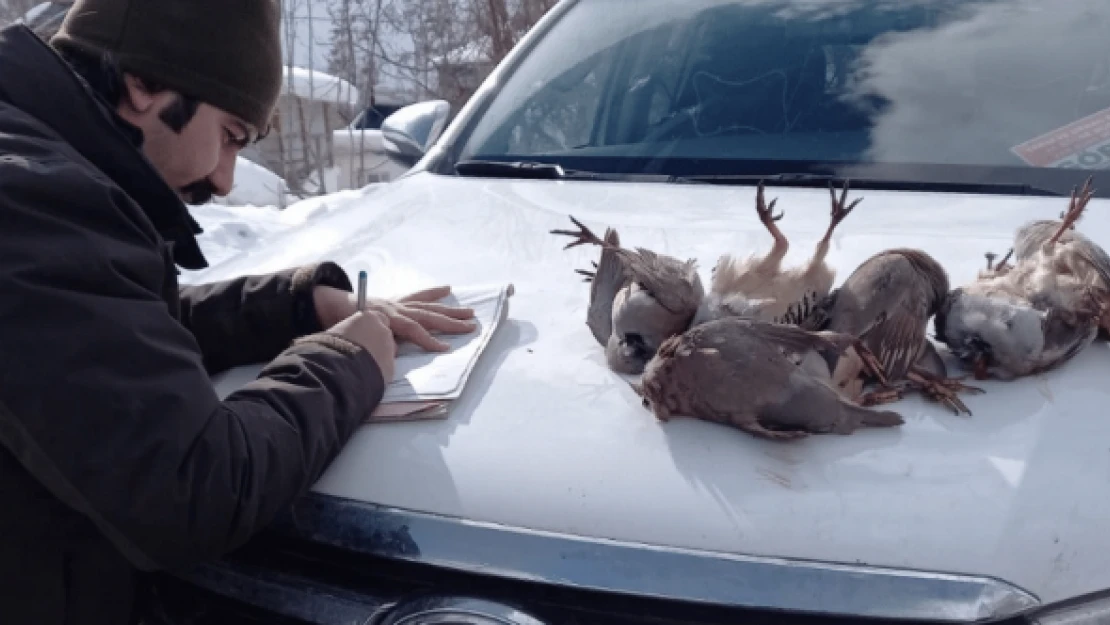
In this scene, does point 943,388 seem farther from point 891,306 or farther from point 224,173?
point 224,173

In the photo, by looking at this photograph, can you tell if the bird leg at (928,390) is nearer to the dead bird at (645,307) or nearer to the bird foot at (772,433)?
the bird foot at (772,433)

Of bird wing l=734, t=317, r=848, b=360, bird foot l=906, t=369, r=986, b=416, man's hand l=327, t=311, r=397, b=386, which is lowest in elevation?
man's hand l=327, t=311, r=397, b=386

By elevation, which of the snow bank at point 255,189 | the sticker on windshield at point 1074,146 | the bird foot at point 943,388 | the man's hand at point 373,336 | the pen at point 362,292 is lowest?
the snow bank at point 255,189

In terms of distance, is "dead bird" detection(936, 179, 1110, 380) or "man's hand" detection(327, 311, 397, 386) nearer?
"dead bird" detection(936, 179, 1110, 380)

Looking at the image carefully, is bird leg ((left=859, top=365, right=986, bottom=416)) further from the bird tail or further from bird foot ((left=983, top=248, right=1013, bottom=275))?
bird foot ((left=983, top=248, right=1013, bottom=275))

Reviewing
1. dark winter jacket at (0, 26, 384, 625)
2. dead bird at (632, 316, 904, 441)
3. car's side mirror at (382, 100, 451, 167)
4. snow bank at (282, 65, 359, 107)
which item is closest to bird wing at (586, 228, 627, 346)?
dead bird at (632, 316, 904, 441)

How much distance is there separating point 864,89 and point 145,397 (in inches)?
81.2

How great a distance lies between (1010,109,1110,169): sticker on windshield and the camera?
2463mm

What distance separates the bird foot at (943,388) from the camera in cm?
159

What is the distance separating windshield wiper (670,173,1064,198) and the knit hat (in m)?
1.25

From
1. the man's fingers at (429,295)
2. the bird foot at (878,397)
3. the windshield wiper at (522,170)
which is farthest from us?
the windshield wiper at (522,170)

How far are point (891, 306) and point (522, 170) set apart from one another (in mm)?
1399

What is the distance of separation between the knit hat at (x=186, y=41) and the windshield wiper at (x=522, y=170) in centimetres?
116

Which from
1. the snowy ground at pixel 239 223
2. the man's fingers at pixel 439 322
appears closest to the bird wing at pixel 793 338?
the man's fingers at pixel 439 322
